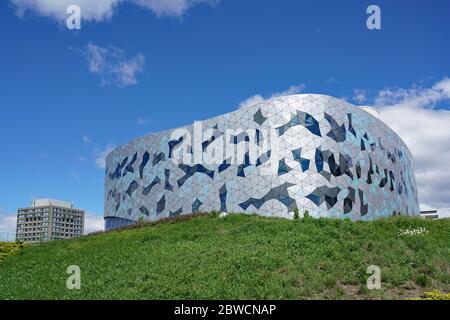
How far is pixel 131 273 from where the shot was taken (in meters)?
17.3

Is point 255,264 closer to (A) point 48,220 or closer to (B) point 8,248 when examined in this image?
(B) point 8,248

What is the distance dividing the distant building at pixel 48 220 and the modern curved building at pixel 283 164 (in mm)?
117681

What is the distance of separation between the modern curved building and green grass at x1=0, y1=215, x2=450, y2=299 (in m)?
20.6

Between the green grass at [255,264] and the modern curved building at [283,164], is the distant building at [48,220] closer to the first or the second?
the modern curved building at [283,164]

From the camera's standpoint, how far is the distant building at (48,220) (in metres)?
162

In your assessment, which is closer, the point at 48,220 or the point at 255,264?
the point at 255,264

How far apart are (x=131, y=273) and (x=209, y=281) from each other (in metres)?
3.95

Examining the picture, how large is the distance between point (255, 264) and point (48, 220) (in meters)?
159

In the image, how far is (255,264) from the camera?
649 inches

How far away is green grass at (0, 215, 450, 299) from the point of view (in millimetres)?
14008

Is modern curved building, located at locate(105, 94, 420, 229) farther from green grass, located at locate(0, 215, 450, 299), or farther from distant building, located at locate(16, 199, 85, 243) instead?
distant building, located at locate(16, 199, 85, 243)

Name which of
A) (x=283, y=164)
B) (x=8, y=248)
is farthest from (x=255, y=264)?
(x=283, y=164)

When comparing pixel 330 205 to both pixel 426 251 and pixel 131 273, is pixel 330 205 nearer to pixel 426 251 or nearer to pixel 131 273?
pixel 426 251
